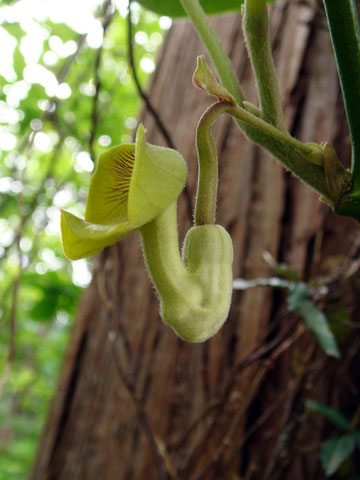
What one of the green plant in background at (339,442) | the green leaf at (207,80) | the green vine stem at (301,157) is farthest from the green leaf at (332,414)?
the green leaf at (207,80)

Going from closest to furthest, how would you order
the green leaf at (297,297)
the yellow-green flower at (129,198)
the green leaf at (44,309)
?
the yellow-green flower at (129,198) → the green leaf at (297,297) → the green leaf at (44,309)

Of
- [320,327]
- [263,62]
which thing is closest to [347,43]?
[263,62]

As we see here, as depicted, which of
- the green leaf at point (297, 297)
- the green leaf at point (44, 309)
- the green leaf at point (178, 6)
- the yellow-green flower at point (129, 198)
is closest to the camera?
the yellow-green flower at point (129, 198)

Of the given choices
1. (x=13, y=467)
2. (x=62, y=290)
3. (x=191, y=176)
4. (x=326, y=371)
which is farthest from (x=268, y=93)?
(x=13, y=467)

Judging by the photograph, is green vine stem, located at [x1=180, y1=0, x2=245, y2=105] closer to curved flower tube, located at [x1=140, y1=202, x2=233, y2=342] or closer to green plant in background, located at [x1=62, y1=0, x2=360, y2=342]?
green plant in background, located at [x1=62, y1=0, x2=360, y2=342]

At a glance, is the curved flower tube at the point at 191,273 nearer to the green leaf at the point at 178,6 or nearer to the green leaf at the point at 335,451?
the green leaf at the point at 178,6

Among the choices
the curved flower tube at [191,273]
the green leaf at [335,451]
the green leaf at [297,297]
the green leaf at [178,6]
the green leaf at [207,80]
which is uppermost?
the green leaf at [178,6]

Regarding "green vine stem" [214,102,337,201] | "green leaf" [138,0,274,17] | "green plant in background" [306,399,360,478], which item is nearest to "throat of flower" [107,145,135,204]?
"green vine stem" [214,102,337,201]
